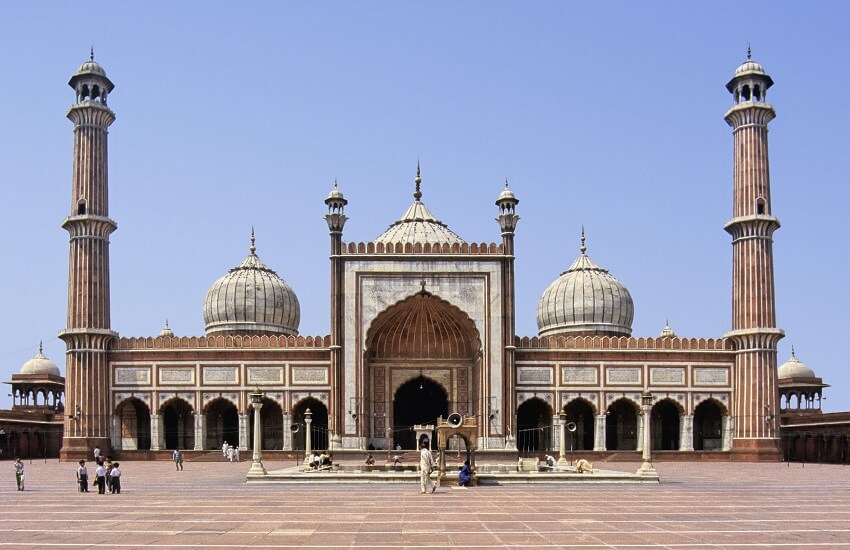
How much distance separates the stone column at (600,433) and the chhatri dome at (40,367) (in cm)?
3179

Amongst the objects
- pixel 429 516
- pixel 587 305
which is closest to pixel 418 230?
pixel 587 305

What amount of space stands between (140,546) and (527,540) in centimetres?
469

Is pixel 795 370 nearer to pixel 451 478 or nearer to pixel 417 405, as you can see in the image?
pixel 417 405

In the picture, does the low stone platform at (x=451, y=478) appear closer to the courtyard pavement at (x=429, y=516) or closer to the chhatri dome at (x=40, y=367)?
the courtyard pavement at (x=429, y=516)

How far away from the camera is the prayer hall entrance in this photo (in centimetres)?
4066

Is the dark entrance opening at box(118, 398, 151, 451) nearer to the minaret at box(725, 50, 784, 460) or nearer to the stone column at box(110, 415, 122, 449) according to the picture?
the stone column at box(110, 415, 122, 449)

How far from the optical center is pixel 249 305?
48125mm

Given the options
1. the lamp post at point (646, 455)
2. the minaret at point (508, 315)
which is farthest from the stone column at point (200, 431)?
the lamp post at point (646, 455)

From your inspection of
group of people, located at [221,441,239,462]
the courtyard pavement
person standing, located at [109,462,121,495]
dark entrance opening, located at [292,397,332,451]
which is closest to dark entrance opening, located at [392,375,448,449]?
dark entrance opening, located at [292,397,332,451]

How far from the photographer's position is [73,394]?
40.4m

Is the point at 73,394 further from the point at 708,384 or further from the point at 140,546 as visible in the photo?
the point at 140,546

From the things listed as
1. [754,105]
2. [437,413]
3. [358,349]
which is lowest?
[437,413]

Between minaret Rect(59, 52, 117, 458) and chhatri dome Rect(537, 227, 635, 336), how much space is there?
20270 mm

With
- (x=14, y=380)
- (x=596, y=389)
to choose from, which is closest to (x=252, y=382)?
(x=596, y=389)
